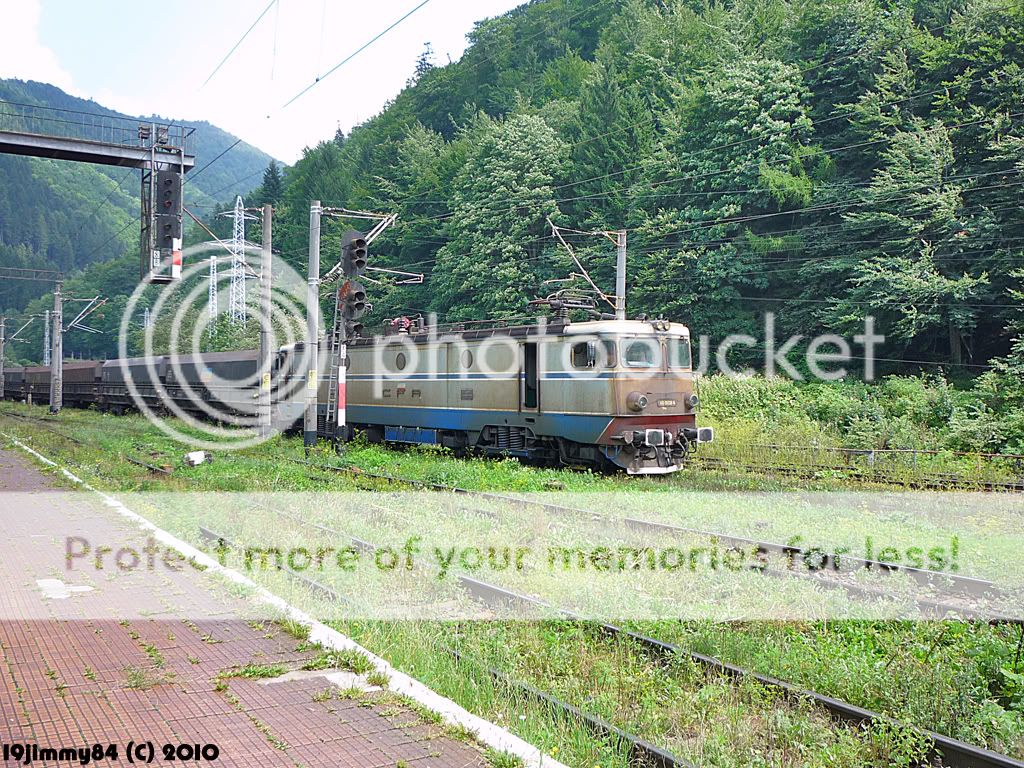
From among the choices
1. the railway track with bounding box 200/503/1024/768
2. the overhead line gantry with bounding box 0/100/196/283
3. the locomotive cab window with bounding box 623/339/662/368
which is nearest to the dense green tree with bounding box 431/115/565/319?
the overhead line gantry with bounding box 0/100/196/283

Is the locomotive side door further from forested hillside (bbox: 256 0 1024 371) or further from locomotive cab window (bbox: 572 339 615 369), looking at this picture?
forested hillside (bbox: 256 0 1024 371)

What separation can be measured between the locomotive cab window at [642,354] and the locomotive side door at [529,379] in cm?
204

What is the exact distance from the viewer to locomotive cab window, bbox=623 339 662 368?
1706 centimetres

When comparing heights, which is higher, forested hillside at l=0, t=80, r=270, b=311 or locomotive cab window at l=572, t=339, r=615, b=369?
forested hillside at l=0, t=80, r=270, b=311

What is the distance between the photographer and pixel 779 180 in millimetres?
34031

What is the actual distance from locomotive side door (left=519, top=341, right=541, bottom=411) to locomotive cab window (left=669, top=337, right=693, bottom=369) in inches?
108

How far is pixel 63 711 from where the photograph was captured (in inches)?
215

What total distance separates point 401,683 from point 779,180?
104 feet

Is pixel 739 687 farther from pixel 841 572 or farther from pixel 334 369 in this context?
pixel 334 369

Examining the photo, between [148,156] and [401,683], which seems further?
[148,156]

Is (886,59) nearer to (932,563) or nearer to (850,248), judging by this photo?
(850,248)

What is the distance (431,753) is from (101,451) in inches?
805

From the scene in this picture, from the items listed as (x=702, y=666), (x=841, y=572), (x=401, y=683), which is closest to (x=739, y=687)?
(x=702, y=666)

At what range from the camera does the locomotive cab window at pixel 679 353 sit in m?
17.8
